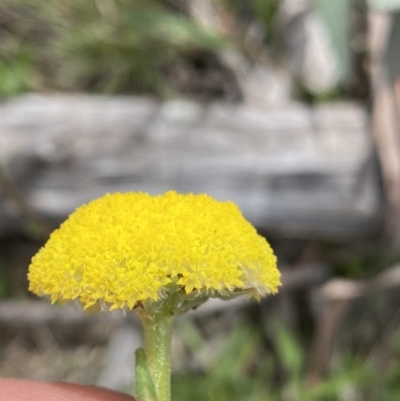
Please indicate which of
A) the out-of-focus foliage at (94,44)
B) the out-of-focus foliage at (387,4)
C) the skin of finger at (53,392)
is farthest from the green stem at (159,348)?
the out-of-focus foliage at (94,44)

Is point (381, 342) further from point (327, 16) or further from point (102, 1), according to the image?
point (102, 1)

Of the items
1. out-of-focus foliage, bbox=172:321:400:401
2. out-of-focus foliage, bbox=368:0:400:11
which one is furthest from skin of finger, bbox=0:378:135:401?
out-of-focus foliage, bbox=368:0:400:11

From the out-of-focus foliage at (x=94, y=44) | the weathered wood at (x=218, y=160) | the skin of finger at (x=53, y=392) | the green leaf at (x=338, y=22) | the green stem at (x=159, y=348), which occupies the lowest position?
the skin of finger at (x=53, y=392)

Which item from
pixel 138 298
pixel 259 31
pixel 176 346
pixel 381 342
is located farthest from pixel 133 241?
pixel 259 31

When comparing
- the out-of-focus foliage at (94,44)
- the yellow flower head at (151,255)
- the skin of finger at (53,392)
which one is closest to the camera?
the yellow flower head at (151,255)

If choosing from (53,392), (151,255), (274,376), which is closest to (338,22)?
(151,255)

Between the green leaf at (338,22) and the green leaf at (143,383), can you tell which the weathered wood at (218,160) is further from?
the green leaf at (143,383)

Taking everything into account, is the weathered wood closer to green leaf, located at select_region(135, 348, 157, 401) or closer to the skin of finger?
the skin of finger
